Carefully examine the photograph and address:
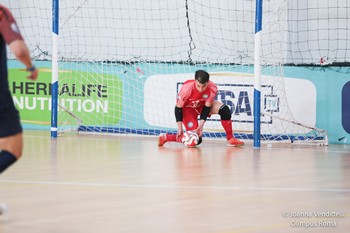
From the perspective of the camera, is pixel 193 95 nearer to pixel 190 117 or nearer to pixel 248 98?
pixel 190 117

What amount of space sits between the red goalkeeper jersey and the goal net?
991 mm

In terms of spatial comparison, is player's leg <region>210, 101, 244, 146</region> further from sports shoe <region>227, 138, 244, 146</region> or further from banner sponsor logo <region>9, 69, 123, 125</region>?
banner sponsor logo <region>9, 69, 123, 125</region>

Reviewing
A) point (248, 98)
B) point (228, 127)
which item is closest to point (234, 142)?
point (228, 127)

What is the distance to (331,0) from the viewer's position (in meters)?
15.0

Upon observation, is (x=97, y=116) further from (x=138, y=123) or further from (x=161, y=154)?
(x=161, y=154)

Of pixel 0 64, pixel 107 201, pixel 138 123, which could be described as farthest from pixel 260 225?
pixel 138 123

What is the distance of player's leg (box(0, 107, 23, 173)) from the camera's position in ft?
20.4

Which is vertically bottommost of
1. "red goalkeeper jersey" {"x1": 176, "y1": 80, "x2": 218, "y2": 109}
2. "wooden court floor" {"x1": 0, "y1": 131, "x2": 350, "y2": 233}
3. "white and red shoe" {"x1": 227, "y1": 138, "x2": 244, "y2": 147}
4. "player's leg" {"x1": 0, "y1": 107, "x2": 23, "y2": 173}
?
"wooden court floor" {"x1": 0, "y1": 131, "x2": 350, "y2": 233}

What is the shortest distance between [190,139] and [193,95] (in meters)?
0.68

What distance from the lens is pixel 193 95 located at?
13430mm

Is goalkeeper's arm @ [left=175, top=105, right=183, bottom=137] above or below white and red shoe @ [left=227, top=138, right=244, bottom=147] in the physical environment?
above

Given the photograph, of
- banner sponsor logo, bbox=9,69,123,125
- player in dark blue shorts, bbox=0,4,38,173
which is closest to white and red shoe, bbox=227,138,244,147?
banner sponsor logo, bbox=9,69,123,125

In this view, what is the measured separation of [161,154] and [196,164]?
4.24 ft

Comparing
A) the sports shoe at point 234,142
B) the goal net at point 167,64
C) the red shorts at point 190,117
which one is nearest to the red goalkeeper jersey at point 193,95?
the red shorts at point 190,117
